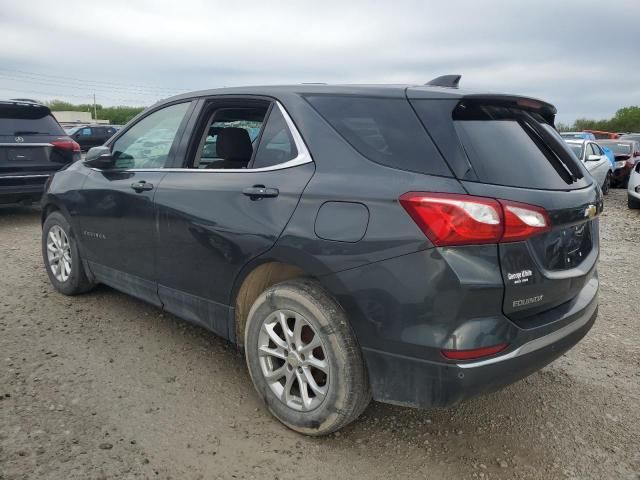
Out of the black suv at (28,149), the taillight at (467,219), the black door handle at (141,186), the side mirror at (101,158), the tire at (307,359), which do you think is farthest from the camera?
the black suv at (28,149)

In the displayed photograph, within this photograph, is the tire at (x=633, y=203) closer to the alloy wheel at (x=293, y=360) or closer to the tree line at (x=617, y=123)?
the alloy wheel at (x=293, y=360)

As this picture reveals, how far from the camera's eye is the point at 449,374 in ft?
7.23

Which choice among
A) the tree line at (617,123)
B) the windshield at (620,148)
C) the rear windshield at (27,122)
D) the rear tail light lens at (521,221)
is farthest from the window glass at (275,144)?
the tree line at (617,123)

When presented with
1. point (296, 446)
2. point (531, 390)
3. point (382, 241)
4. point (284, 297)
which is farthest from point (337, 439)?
point (531, 390)

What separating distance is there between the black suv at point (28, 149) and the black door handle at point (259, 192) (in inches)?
239

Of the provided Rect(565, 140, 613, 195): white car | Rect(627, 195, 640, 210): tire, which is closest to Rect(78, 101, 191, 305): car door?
Rect(627, 195, 640, 210): tire

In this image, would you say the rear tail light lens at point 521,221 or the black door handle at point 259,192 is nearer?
the rear tail light lens at point 521,221

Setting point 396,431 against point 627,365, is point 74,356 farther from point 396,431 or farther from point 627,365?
point 627,365

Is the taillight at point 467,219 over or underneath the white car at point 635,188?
over

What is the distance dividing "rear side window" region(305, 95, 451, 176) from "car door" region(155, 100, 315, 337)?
24cm

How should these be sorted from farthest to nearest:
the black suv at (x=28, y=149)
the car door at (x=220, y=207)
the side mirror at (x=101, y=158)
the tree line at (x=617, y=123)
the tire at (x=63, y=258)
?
the tree line at (x=617, y=123), the black suv at (x=28, y=149), the tire at (x=63, y=258), the side mirror at (x=101, y=158), the car door at (x=220, y=207)

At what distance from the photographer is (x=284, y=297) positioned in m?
2.62

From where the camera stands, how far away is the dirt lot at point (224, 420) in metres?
2.48

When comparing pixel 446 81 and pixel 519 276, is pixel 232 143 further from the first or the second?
pixel 519 276
